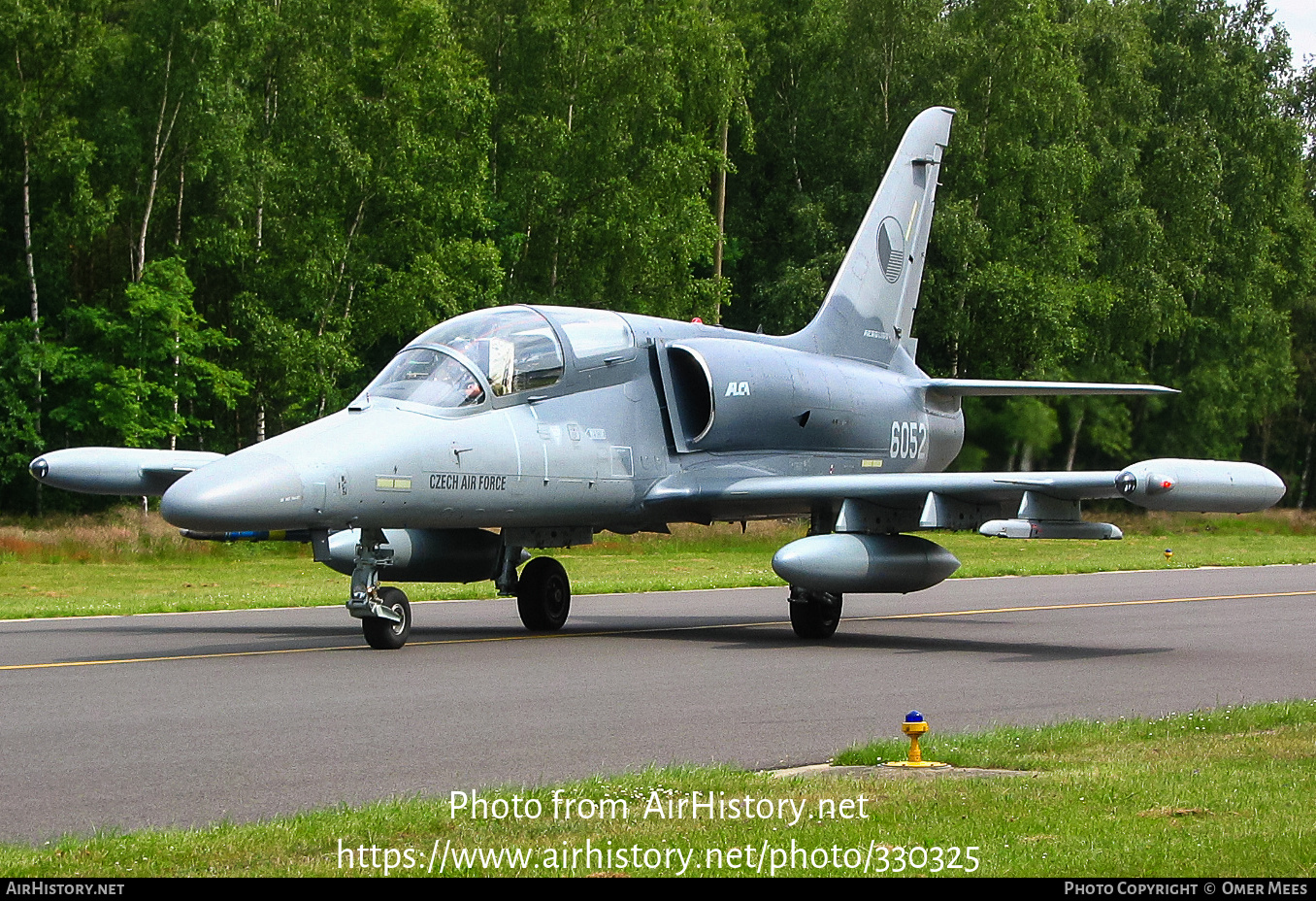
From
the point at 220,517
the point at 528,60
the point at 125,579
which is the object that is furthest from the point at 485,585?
the point at 528,60

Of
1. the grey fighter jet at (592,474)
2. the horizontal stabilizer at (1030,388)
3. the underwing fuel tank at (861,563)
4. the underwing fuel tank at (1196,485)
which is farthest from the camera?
the horizontal stabilizer at (1030,388)

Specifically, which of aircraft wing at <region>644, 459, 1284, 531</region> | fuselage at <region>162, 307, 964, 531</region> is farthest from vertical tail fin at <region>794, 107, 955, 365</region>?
aircraft wing at <region>644, 459, 1284, 531</region>

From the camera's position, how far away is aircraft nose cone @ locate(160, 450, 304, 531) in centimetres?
1257

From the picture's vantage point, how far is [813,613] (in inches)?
651

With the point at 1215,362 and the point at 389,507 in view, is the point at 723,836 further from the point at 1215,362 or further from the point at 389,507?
the point at 1215,362

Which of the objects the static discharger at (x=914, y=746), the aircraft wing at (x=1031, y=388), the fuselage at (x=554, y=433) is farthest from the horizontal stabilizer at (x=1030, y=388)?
the static discharger at (x=914, y=746)

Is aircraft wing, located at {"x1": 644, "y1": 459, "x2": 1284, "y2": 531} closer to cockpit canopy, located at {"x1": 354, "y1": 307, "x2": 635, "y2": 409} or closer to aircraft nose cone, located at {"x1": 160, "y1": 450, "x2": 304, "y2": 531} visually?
cockpit canopy, located at {"x1": 354, "y1": 307, "x2": 635, "y2": 409}

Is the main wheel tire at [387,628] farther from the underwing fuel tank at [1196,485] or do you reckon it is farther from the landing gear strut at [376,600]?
the underwing fuel tank at [1196,485]

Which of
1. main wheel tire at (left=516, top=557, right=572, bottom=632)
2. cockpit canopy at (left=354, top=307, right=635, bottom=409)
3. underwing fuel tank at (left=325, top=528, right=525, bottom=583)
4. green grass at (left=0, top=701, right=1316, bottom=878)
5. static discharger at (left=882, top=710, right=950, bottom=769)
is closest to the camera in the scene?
green grass at (left=0, top=701, right=1316, bottom=878)

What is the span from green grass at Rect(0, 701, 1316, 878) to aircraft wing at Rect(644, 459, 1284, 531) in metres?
5.87

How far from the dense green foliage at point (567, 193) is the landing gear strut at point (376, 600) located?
1327 cm

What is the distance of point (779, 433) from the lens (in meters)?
17.8

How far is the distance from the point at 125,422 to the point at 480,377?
83.2ft

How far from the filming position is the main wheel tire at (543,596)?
671 inches
